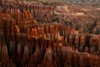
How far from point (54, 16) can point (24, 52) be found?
106 ft

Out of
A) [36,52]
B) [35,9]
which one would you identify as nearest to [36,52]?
[36,52]

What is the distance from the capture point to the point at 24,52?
12344 mm

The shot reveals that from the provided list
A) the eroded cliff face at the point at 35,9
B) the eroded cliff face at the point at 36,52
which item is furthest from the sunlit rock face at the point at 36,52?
the eroded cliff face at the point at 35,9

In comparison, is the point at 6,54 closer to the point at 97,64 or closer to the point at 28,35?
the point at 28,35

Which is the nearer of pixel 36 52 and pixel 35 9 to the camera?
pixel 36 52

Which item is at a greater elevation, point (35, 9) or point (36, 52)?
point (36, 52)

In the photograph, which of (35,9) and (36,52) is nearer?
(36,52)

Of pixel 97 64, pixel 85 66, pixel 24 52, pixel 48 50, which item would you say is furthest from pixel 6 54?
pixel 97 64

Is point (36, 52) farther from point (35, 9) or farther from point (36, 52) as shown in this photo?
point (35, 9)

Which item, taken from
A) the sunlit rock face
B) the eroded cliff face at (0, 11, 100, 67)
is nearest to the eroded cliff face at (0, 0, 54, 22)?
the sunlit rock face

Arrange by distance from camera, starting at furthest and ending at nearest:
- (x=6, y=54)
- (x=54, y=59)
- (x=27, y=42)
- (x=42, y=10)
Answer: (x=42, y=10)
(x=27, y=42)
(x=6, y=54)
(x=54, y=59)

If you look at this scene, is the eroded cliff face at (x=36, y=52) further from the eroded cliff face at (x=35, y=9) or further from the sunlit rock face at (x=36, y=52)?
the eroded cliff face at (x=35, y=9)

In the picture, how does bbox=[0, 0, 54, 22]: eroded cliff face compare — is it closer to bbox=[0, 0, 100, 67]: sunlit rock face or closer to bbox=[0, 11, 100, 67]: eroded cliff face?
bbox=[0, 0, 100, 67]: sunlit rock face

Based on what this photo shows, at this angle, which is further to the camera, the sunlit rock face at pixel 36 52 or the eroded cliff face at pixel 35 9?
the eroded cliff face at pixel 35 9
